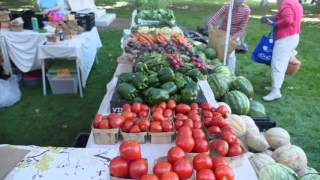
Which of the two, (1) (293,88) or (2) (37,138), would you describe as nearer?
(2) (37,138)

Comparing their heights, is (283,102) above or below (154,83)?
below

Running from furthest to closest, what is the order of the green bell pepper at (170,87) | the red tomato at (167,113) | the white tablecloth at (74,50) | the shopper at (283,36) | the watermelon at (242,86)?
the white tablecloth at (74,50) < the shopper at (283,36) < the watermelon at (242,86) < the green bell pepper at (170,87) < the red tomato at (167,113)

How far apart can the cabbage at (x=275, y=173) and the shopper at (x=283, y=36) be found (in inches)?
135

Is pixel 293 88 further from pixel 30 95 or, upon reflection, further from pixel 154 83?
pixel 30 95

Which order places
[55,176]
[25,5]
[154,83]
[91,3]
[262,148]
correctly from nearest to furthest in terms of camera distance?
[55,176]
[262,148]
[154,83]
[91,3]
[25,5]

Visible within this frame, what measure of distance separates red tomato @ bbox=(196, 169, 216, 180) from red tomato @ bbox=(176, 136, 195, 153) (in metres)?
0.22

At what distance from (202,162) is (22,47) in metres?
4.89

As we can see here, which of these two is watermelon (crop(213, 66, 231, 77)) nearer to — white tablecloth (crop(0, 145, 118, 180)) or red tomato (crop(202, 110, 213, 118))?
red tomato (crop(202, 110, 213, 118))

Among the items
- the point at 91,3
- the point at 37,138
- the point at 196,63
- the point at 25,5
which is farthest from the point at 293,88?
the point at 25,5

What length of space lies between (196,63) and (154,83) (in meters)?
1.05

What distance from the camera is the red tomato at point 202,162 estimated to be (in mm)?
1703

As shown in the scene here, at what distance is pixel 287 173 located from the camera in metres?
2.20

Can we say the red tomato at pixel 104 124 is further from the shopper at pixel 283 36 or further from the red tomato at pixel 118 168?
the shopper at pixel 283 36

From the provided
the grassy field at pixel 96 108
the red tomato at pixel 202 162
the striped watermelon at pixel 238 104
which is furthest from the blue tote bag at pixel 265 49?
the red tomato at pixel 202 162
